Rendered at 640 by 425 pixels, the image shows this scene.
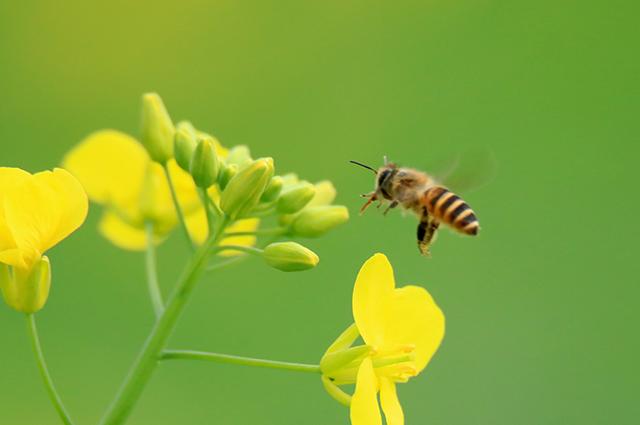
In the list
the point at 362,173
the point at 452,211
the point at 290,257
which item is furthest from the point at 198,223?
the point at 362,173

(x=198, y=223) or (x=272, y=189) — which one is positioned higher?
(x=272, y=189)

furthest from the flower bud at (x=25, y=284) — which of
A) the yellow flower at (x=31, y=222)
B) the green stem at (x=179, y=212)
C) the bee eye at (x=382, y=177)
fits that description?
the bee eye at (x=382, y=177)

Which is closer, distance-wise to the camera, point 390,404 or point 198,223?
point 390,404

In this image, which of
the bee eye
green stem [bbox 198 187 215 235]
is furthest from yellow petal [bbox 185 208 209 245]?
the bee eye

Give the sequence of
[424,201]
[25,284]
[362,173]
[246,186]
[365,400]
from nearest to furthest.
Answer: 1. [365,400]
2. [25,284]
3. [246,186]
4. [424,201]
5. [362,173]

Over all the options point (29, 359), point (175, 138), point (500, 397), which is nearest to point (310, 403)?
point (500, 397)

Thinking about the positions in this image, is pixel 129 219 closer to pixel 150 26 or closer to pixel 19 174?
pixel 19 174

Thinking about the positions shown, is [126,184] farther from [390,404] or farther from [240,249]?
[390,404]

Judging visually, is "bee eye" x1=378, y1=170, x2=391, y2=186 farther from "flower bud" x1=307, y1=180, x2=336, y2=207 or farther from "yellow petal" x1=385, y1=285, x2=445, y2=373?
"yellow petal" x1=385, y1=285, x2=445, y2=373
